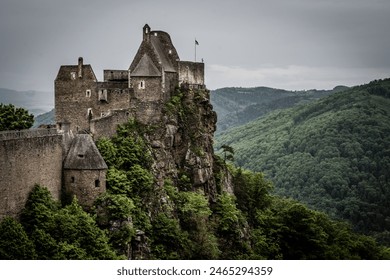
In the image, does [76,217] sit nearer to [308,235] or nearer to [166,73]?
[166,73]

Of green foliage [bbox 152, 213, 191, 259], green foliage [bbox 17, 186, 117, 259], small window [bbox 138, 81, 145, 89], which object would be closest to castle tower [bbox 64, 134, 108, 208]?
green foliage [bbox 17, 186, 117, 259]

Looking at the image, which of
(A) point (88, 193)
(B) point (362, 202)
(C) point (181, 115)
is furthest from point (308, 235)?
(B) point (362, 202)

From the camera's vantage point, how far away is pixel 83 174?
3081 centimetres

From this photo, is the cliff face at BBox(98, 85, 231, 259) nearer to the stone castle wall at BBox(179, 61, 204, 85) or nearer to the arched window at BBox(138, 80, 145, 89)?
the stone castle wall at BBox(179, 61, 204, 85)

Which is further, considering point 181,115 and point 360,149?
point 360,149

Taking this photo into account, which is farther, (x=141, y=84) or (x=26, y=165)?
(x=141, y=84)

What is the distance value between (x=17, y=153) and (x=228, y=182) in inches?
1065

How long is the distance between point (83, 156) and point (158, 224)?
6.89m

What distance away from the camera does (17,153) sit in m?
26.4

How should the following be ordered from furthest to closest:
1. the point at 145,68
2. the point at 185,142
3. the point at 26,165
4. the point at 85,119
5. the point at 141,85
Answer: the point at 185,142 → the point at 145,68 → the point at 141,85 → the point at 85,119 → the point at 26,165

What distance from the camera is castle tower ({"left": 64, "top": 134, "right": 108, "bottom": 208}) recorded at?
3080 centimetres

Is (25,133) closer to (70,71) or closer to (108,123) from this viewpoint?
(108,123)

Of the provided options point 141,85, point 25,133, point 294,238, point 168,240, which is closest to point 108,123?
point 141,85

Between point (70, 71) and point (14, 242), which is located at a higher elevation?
point (70, 71)
